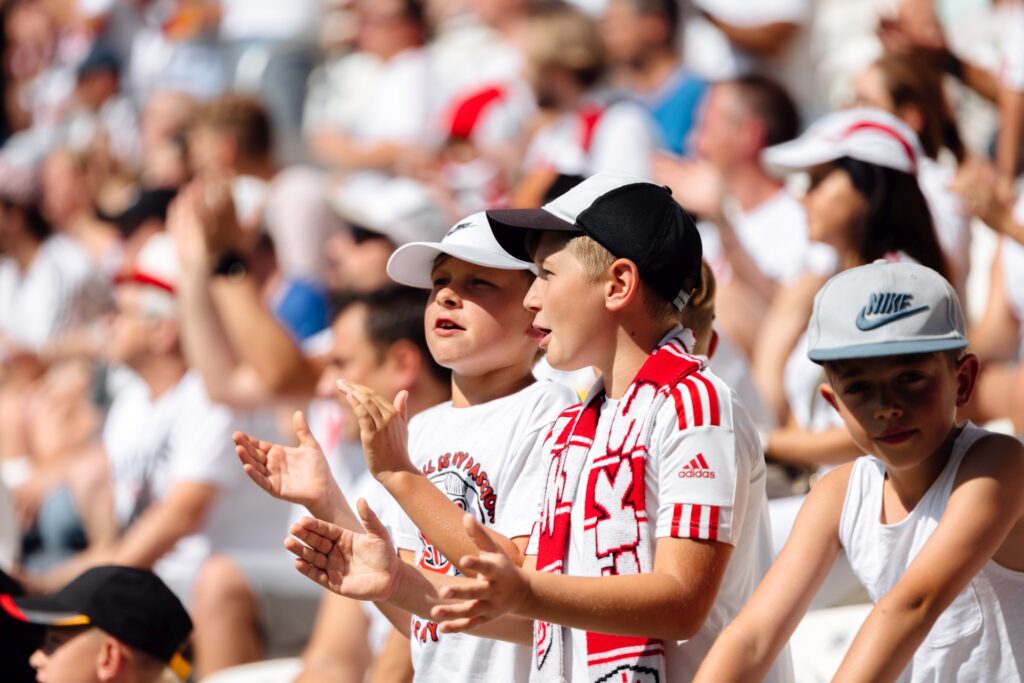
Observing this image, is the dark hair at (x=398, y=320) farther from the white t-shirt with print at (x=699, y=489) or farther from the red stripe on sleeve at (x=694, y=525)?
the red stripe on sleeve at (x=694, y=525)

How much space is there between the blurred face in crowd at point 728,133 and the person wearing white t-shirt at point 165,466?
206 centimetres

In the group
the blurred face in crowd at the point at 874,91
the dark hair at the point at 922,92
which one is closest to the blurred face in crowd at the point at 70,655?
the blurred face in crowd at the point at 874,91

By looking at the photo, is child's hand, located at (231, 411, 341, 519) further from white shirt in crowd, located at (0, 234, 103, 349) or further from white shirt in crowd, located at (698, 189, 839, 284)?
white shirt in crowd, located at (0, 234, 103, 349)

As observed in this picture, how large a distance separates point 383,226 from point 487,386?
2.40 meters

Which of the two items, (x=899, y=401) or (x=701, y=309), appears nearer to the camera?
(x=899, y=401)

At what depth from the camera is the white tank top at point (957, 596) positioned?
2500 mm

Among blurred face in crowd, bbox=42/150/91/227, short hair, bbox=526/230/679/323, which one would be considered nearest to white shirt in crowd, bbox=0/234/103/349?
blurred face in crowd, bbox=42/150/91/227

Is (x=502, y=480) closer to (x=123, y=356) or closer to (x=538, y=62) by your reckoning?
A: (x=123, y=356)

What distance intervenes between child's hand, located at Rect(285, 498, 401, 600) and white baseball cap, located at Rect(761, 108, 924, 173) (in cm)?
218

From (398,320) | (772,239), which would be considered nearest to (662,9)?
(772,239)

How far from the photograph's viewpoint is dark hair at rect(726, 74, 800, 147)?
→ 5750mm

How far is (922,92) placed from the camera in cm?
497

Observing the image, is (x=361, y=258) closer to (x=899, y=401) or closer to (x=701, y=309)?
(x=701, y=309)

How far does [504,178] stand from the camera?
6.93m
